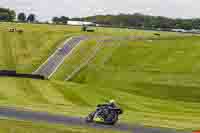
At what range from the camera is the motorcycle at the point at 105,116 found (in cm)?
3622

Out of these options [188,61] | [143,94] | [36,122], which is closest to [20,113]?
[36,122]

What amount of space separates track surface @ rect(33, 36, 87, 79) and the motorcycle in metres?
36.4

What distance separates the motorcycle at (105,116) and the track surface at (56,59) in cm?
3637

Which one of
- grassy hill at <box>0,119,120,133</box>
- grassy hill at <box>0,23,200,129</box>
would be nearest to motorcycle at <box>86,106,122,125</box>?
grassy hill at <box>0,23,200,129</box>

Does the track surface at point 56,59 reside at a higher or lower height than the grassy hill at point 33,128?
lower

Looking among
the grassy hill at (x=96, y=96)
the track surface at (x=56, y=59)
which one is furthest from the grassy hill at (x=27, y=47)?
the grassy hill at (x=96, y=96)

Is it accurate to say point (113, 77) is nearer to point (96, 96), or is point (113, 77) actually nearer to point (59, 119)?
point (96, 96)

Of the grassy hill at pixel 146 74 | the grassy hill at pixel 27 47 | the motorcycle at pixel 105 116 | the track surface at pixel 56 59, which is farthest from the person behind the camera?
the grassy hill at pixel 27 47

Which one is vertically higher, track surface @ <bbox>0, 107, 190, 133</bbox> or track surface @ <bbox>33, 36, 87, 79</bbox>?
track surface @ <bbox>0, 107, 190, 133</bbox>

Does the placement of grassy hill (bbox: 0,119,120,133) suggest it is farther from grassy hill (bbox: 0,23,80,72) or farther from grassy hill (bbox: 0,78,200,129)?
grassy hill (bbox: 0,23,80,72)

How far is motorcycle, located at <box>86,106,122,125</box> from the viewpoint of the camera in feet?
119

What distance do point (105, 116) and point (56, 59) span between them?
48.8 m

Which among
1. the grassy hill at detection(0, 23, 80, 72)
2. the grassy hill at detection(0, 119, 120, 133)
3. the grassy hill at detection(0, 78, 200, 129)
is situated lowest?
the grassy hill at detection(0, 78, 200, 129)

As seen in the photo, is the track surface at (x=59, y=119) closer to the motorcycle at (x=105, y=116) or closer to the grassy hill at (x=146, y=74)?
the motorcycle at (x=105, y=116)
